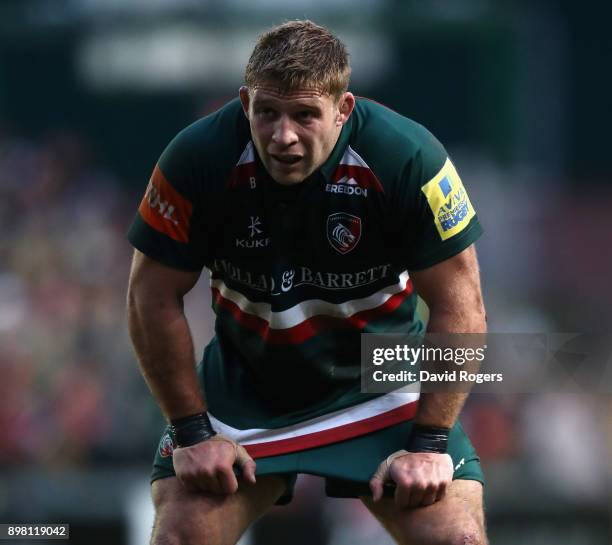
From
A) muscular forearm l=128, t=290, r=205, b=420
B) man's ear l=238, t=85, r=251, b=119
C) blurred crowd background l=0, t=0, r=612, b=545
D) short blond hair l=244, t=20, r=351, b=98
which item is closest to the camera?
short blond hair l=244, t=20, r=351, b=98

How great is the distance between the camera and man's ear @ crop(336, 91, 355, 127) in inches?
183

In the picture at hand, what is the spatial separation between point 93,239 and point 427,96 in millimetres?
5226

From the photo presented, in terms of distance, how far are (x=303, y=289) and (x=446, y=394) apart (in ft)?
2.12

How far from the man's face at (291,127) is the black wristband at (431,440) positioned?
1019mm

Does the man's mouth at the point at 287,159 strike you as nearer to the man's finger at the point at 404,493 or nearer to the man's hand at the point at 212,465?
the man's hand at the point at 212,465

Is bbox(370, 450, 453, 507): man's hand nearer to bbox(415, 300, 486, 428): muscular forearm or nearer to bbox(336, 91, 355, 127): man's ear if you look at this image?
bbox(415, 300, 486, 428): muscular forearm

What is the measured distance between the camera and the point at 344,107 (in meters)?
4.69

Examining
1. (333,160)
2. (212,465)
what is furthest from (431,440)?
(333,160)

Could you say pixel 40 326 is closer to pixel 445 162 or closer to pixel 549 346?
pixel 549 346

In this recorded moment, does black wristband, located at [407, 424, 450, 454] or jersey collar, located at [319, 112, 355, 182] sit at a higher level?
jersey collar, located at [319, 112, 355, 182]

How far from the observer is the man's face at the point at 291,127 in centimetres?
448

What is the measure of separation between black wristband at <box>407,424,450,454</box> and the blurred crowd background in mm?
4351

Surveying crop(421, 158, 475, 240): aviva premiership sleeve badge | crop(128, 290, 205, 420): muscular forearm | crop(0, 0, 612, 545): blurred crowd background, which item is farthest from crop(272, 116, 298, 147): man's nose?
crop(0, 0, 612, 545): blurred crowd background

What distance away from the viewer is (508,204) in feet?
46.1
